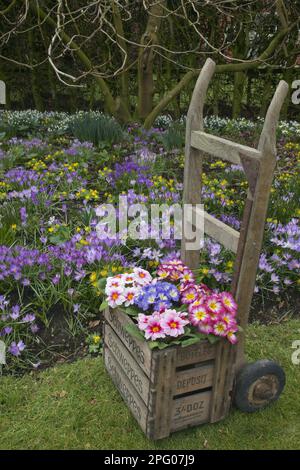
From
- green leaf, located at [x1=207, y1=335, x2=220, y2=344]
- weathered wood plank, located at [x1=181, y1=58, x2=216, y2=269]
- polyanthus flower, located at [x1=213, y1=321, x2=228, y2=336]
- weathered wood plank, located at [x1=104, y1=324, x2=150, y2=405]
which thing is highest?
weathered wood plank, located at [x1=181, y1=58, x2=216, y2=269]

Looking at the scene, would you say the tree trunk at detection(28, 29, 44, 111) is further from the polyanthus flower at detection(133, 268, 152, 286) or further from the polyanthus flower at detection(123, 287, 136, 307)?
the polyanthus flower at detection(123, 287, 136, 307)

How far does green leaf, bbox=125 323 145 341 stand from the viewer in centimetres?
192

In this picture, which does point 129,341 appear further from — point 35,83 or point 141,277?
point 35,83

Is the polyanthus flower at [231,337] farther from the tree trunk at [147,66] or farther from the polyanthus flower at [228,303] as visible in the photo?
the tree trunk at [147,66]

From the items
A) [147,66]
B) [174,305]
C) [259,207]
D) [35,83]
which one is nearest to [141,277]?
[174,305]

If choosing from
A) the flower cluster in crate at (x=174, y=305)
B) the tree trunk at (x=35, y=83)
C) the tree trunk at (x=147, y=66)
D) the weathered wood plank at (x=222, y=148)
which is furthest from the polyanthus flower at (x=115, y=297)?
the tree trunk at (x=35, y=83)

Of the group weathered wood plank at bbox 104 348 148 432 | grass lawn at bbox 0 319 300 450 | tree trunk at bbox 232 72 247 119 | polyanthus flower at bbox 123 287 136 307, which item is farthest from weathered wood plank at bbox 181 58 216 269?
tree trunk at bbox 232 72 247 119

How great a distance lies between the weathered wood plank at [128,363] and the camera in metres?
1.97

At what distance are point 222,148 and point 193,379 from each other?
951mm

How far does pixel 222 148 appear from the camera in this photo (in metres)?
1.97

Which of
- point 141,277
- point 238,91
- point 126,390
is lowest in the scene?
point 126,390

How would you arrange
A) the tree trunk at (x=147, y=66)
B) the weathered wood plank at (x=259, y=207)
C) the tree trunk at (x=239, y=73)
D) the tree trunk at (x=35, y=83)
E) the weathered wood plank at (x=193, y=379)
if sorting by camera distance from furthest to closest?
the tree trunk at (x=239, y=73), the tree trunk at (x=35, y=83), the tree trunk at (x=147, y=66), the weathered wood plank at (x=193, y=379), the weathered wood plank at (x=259, y=207)
